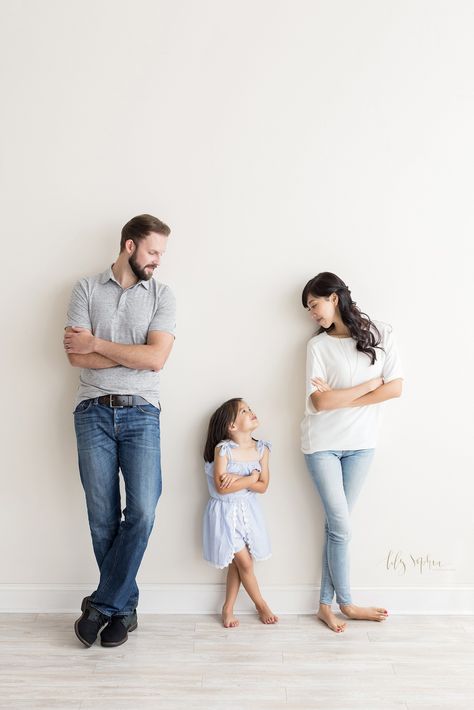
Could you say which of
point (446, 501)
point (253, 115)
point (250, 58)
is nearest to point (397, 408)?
point (446, 501)

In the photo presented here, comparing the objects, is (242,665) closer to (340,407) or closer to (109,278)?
(340,407)

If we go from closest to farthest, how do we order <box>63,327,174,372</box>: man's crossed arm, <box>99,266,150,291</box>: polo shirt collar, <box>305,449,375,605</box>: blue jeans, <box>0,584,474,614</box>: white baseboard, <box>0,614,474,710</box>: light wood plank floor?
<box>0,614,474,710</box>: light wood plank floor
<box>63,327,174,372</box>: man's crossed arm
<box>99,266,150,291</box>: polo shirt collar
<box>305,449,375,605</box>: blue jeans
<box>0,584,474,614</box>: white baseboard

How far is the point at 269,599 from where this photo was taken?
3.12m

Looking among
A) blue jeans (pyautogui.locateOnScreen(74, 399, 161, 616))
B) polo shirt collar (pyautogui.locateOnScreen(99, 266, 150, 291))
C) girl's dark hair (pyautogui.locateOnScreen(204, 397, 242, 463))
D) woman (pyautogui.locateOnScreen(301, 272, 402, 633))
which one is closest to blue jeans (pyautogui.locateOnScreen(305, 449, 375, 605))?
woman (pyautogui.locateOnScreen(301, 272, 402, 633))

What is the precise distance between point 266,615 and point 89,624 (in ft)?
2.39

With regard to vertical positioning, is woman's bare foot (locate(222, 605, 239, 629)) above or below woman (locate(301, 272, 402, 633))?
below

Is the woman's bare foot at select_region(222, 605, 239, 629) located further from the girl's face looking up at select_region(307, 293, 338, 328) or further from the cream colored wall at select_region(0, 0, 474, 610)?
the girl's face looking up at select_region(307, 293, 338, 328)

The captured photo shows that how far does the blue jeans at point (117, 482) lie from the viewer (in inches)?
Answer: 111

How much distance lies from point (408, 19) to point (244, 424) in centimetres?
181

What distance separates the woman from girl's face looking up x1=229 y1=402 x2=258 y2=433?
23cm

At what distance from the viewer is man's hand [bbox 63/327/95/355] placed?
277cm

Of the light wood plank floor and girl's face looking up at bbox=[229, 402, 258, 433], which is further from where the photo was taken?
girl's face looking up at bbox=[229, 402, 258, 433]

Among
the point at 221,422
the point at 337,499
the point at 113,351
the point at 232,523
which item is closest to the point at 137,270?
the point at 113,351

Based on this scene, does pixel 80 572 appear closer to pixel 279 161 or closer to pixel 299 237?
pixel 299 237
